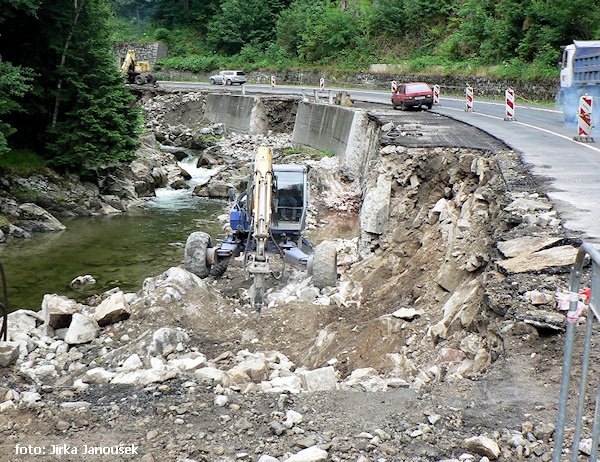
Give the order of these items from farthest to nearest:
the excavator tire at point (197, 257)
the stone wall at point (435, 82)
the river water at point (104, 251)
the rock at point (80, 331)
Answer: the stone wall at point (435, 82), the river water at point (104, 251), the excavator tire at point (197, 257), the rock at point (80, 331)

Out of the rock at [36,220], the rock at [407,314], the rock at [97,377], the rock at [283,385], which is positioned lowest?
the rock at [36,220]

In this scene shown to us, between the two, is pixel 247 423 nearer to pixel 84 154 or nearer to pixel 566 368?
pixel 566 368

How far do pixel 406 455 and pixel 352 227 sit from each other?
1516 cm

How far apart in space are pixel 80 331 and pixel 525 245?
24.1ft

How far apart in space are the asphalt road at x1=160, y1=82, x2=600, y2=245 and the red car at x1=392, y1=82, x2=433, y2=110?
0.83 meters

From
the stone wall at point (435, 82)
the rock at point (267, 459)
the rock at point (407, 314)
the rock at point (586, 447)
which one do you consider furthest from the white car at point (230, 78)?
the rock at point (586, 447)

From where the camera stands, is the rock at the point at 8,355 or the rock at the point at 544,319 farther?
the rock at the point at 8,355

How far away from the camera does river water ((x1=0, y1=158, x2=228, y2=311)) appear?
1460 cm

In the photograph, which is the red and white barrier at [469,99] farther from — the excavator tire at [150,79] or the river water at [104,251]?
the excavator tire at [150,79]

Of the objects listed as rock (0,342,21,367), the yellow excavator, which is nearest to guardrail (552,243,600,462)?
rock (0,342,21,367)

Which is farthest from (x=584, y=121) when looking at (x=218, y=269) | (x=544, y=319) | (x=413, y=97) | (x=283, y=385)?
(x=283, y=385)

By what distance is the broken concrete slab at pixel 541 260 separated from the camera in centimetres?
737

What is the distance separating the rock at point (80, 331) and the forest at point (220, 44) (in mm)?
10796

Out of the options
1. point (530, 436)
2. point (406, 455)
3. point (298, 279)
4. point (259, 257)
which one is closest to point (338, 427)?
point (406, 455)
